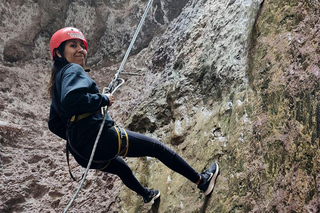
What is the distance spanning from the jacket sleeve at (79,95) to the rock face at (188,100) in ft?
3.69

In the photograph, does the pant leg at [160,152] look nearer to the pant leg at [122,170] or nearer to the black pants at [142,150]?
the black pants at [142,150]

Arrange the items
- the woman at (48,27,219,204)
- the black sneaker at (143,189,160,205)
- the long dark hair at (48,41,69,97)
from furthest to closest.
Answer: the black sneaker at (143,189,160,205) → the long dark hair at (48,41,69,97) → the woman at (48,27,219,204)

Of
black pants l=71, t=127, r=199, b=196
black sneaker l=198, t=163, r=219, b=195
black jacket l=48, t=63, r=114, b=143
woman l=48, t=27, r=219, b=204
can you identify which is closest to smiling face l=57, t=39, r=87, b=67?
woman l=48, t=27, r=219, b=204

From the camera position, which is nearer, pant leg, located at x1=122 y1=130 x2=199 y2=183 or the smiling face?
pant leg, located at x1=122 y1=130 x2=199 y2=183

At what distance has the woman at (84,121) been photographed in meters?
1.95

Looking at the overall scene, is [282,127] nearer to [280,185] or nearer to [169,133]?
[280,185]

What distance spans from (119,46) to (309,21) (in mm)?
4558

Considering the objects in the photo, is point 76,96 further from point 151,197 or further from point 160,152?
point 151,197

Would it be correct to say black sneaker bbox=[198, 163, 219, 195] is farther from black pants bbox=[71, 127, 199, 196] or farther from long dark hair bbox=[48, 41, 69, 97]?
long dark hair bbox=[48, 41, 69, 97]

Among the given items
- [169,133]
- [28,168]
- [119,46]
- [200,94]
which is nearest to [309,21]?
[200,94]

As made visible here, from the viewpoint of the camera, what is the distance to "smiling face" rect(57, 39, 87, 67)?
2.30m

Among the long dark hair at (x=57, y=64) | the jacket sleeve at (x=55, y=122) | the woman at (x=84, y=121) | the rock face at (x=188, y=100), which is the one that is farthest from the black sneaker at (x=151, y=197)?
the long dark hair at (x=57, y=64)

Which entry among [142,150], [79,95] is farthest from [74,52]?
[142,150]

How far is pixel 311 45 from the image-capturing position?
186 centimetres
